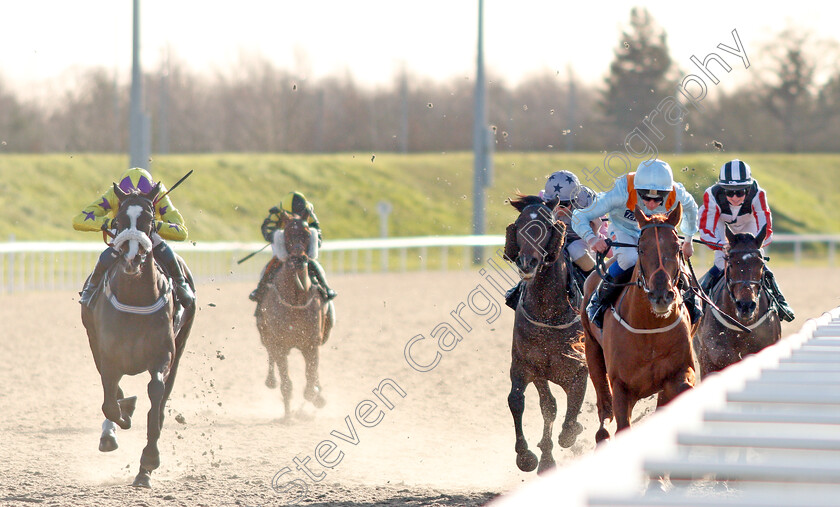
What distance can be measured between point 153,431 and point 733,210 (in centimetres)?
369

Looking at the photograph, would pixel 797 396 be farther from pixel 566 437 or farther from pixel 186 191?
pixel 186 191

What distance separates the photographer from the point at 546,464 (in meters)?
6.40

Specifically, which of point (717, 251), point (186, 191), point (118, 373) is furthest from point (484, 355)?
point (186, 191)

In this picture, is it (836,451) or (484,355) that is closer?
(836,451)

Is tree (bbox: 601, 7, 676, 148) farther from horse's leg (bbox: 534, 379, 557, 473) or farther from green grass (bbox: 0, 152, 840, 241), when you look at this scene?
horse's leg (bbox: 534, 379, 557, 473)

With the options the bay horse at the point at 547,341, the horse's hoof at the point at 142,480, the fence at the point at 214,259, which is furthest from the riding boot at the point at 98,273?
the fence at the point at 214,259

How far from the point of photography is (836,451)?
7.81ft

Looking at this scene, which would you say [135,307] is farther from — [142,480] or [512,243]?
[512,243]

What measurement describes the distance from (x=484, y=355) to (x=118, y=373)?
5.59 m

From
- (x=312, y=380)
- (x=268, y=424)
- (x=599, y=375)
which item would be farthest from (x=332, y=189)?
(x=599, y=375)

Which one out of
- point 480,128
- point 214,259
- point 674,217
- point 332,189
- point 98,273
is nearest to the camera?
point 674,217

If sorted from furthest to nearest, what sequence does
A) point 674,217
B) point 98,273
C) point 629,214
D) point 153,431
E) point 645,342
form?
point 98,273, point 153,431, point 629,214, point 645,342, point 674,217

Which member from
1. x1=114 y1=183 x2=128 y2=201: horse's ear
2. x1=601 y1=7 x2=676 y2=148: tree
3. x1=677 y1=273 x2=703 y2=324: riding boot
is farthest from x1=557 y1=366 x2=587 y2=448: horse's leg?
x1=601 y1=7 x2=676 y2=148: tree

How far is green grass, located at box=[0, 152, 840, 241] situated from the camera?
98.6 feet
